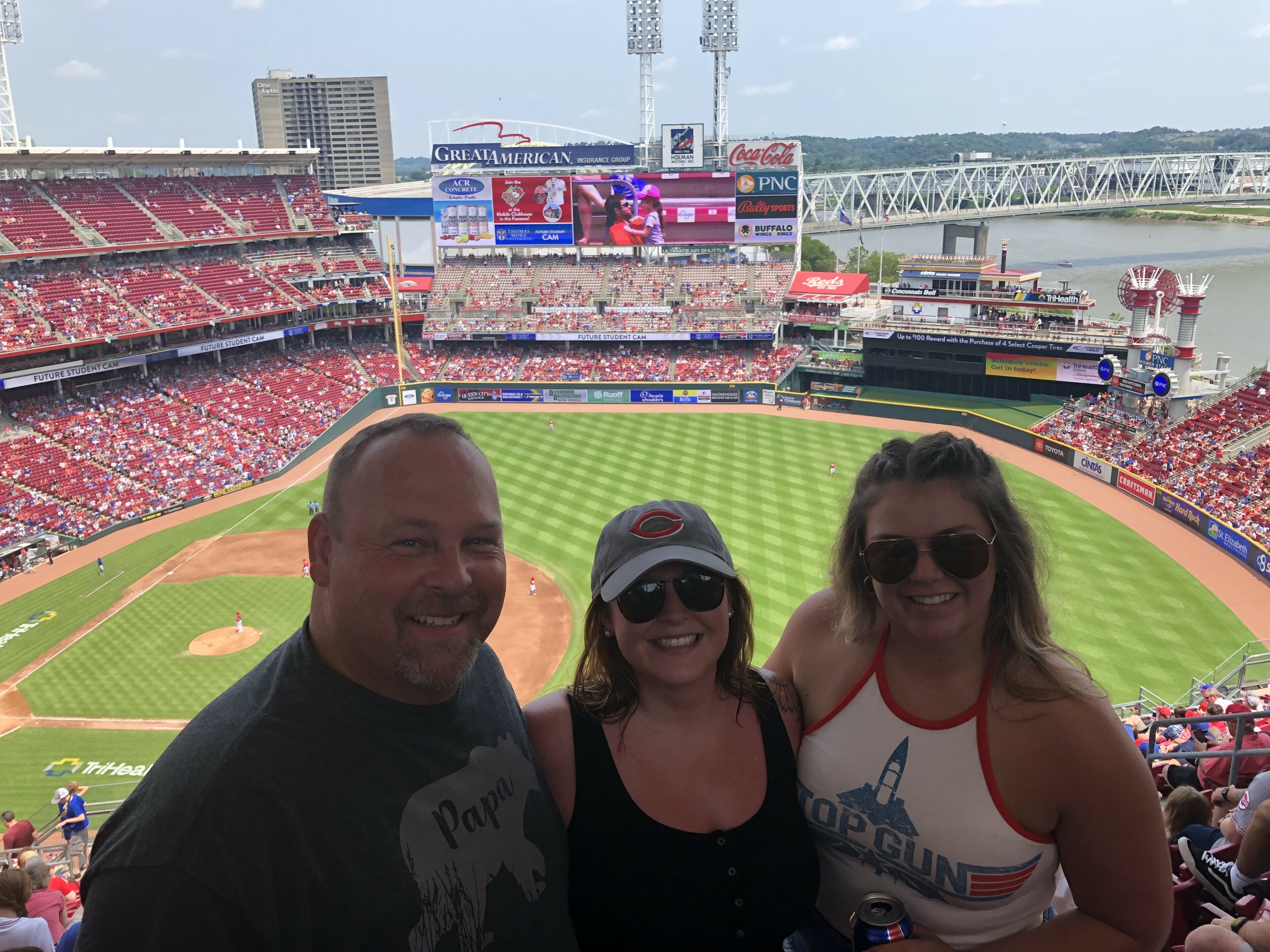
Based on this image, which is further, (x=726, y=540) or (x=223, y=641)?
(x=726, y=540)

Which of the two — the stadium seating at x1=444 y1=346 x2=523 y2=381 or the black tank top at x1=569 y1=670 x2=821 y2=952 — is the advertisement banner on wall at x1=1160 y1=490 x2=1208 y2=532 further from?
the stadium seating at x1=444 y1=346 x2=523 y2=381

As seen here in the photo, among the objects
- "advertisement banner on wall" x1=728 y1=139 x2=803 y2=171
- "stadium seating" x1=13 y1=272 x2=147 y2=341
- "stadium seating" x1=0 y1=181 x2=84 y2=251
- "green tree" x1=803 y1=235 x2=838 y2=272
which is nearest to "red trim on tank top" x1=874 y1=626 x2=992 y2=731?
"stadium seating" x1=13 y1=272 x2=147 y2=341

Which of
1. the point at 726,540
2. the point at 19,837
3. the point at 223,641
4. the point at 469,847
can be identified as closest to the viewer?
the point at 469,847

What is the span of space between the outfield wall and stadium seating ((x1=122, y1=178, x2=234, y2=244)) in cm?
1577

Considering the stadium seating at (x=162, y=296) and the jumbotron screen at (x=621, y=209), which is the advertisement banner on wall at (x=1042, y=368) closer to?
the jumbotron screen at (x=621, y=209)

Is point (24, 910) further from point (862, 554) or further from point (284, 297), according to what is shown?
point (284, 297)

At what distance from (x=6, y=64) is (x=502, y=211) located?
2964 centimetres

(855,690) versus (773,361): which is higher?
(855,690)

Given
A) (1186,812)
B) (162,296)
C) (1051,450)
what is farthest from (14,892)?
(162,296)

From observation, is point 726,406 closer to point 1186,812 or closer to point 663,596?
point 1186,812

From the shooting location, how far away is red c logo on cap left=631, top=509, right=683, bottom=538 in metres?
3.27

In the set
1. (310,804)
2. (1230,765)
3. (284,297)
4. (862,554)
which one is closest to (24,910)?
(310,804)

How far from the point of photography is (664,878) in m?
3.10

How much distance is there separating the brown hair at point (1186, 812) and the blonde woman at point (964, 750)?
368cm
